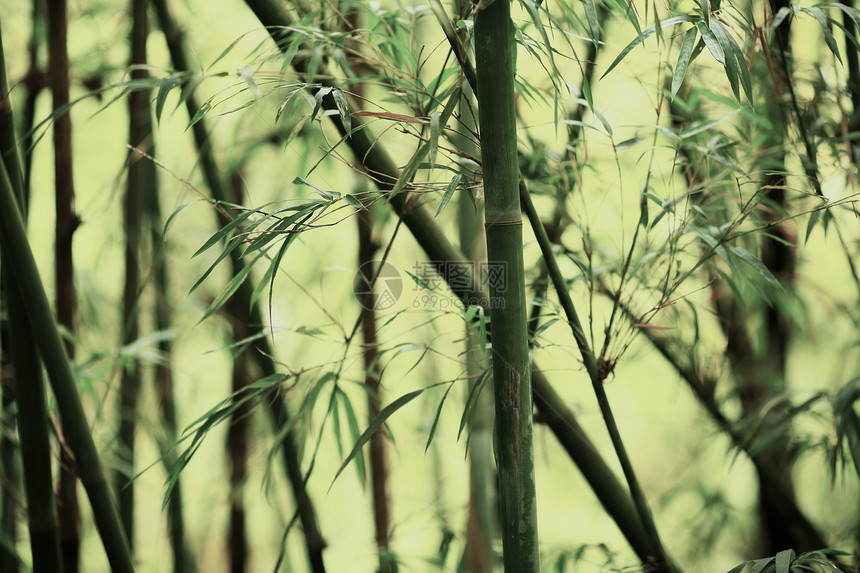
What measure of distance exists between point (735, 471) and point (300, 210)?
74.2 inches

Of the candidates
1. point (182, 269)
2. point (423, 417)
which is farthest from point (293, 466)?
point (182, 269)

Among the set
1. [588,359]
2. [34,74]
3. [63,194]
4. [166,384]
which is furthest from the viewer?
[166,384]

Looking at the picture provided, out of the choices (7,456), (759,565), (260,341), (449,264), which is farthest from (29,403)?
(759,565)

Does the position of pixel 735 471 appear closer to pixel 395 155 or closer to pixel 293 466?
pixel 395 155

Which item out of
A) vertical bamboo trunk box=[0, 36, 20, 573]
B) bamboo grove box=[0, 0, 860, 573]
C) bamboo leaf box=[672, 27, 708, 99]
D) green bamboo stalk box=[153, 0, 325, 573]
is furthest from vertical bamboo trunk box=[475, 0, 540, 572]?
vertical bamboo trunk box=[0, 36, 20, 573]

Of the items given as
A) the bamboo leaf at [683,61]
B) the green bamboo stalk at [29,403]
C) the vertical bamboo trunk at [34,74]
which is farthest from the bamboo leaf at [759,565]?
the vertical bamboo trunk at [34,74]

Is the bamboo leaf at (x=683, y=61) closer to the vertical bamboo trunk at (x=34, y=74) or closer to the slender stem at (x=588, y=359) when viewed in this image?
the slender stem at (x=588, y=359)

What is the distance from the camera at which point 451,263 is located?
0.62 m

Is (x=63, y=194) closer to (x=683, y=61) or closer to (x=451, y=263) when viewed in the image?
(x=451, y=263)

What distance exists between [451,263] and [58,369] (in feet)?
1.18

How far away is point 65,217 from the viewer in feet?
2.71

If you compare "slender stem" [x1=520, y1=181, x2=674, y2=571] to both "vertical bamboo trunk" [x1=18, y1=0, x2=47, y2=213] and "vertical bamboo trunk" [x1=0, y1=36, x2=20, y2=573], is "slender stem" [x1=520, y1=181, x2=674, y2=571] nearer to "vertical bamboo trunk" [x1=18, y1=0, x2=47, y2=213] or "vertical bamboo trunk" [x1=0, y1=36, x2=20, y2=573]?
"vertical bamboo trunk" [x1=0, y1=36, x2=20, y2=573]

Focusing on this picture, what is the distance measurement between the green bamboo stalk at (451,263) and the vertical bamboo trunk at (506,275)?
0.11 meters

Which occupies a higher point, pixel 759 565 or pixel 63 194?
pixel 63 194
